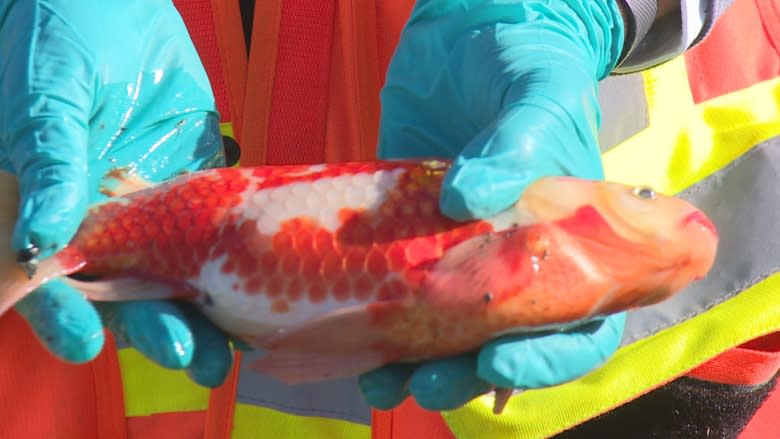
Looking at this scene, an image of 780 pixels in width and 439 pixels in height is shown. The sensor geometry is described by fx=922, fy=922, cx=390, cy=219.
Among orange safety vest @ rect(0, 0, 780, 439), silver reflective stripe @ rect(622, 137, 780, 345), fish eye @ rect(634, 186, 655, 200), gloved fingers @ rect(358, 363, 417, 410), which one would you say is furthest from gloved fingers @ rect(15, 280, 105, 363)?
silver reflective stripe @ rect(622, 137, 780, 345)

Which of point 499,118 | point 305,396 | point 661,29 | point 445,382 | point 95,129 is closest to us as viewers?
point 445,382

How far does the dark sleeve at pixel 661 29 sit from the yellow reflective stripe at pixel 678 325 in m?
0.07

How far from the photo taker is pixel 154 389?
5.93ft

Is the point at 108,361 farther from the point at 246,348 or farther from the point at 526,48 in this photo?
the point at 526,48

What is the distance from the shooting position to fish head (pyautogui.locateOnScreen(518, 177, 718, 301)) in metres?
1.17

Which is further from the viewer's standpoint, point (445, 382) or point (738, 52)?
point (738, 52)

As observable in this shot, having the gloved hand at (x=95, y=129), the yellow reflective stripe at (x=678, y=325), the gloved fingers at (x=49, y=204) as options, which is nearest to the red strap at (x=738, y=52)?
the yellow reflective stripe at (x=678, y=325)

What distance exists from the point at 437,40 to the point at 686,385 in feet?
2.63

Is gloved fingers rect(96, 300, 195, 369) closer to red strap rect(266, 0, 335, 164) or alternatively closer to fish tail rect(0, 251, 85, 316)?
fish tail rect(0, 251, 85, 316)

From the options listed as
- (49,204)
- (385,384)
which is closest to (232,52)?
(49,204)

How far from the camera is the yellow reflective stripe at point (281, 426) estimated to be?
177cm

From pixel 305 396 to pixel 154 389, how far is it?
0.30m

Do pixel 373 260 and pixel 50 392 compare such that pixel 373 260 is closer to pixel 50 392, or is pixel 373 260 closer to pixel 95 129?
pixel 95 129

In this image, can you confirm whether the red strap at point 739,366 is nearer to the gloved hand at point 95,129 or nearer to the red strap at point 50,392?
the gloved hand at point 95,129
